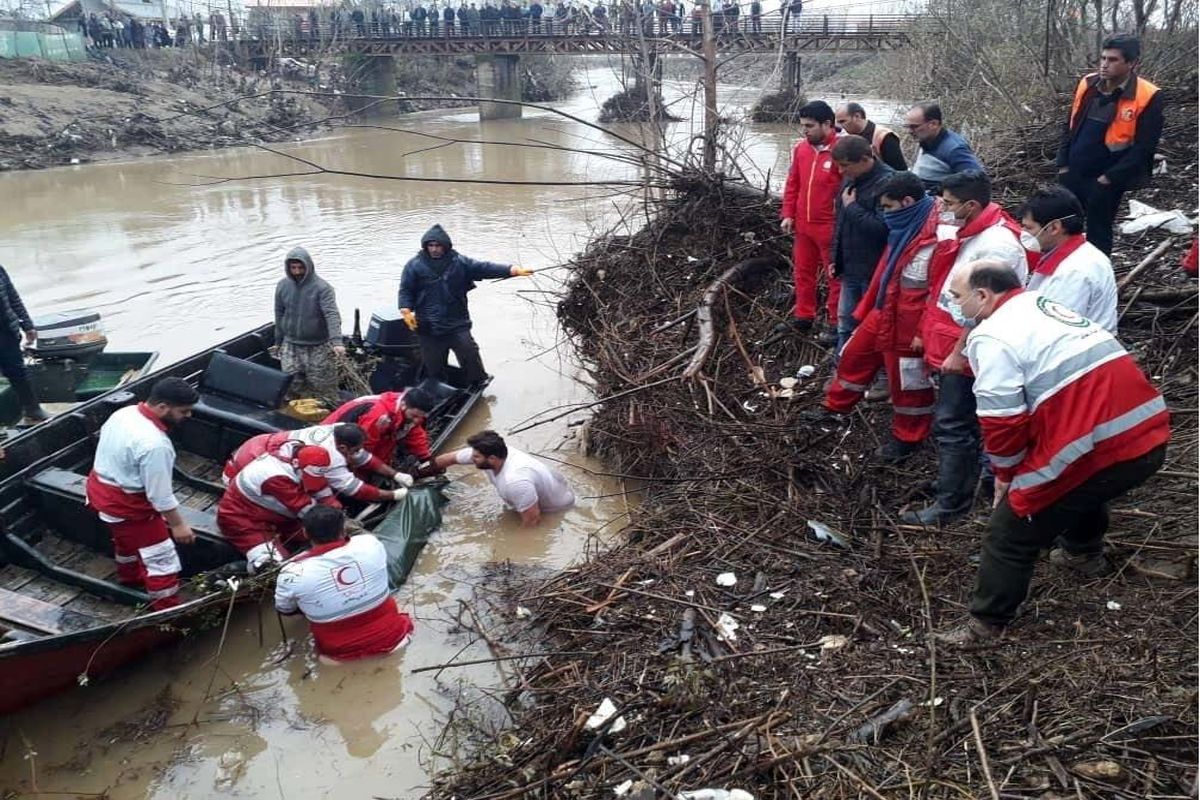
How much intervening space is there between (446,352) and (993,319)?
232 inches

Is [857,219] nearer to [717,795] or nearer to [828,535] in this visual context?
[828,535]

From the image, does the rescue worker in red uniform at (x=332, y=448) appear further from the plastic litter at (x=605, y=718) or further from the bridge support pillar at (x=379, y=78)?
the bridge support pillar at (x=379, y=78)

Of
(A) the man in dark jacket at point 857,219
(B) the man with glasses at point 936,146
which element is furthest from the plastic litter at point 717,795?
(B) the man with glasses at point 936,146

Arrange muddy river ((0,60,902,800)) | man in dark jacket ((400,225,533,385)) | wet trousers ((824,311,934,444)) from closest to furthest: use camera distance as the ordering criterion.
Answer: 1. muddy river ((0,60,902,800))
2. wet trousers ((824,311,934,444))
3. man in dark jacket ((400,225,533,385))

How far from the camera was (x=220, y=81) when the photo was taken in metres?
33.4

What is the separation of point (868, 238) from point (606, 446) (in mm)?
2776

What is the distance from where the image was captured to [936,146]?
20.2 ft

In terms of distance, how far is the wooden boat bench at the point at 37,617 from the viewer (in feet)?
14.1

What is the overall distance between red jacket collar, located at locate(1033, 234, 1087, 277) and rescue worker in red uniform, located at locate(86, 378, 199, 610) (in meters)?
4.51

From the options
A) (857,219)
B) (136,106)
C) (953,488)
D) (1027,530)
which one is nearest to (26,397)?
(857,219)

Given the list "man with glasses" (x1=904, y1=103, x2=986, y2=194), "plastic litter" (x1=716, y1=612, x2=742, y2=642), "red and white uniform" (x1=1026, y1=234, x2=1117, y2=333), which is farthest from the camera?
"man with glasses" (x1=904, y1=103, x2=986, y2=194)

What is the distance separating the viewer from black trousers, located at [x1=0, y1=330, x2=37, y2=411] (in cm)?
759

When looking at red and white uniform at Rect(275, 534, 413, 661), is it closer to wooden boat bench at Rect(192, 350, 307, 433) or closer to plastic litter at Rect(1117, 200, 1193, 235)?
wooden boat bench at Rect(192, 350, 307, 433)

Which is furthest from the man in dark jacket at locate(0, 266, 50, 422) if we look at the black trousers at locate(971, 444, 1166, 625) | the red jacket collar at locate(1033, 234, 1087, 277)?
the red jacket collar at locate(1033, 234, 1087, 277)
